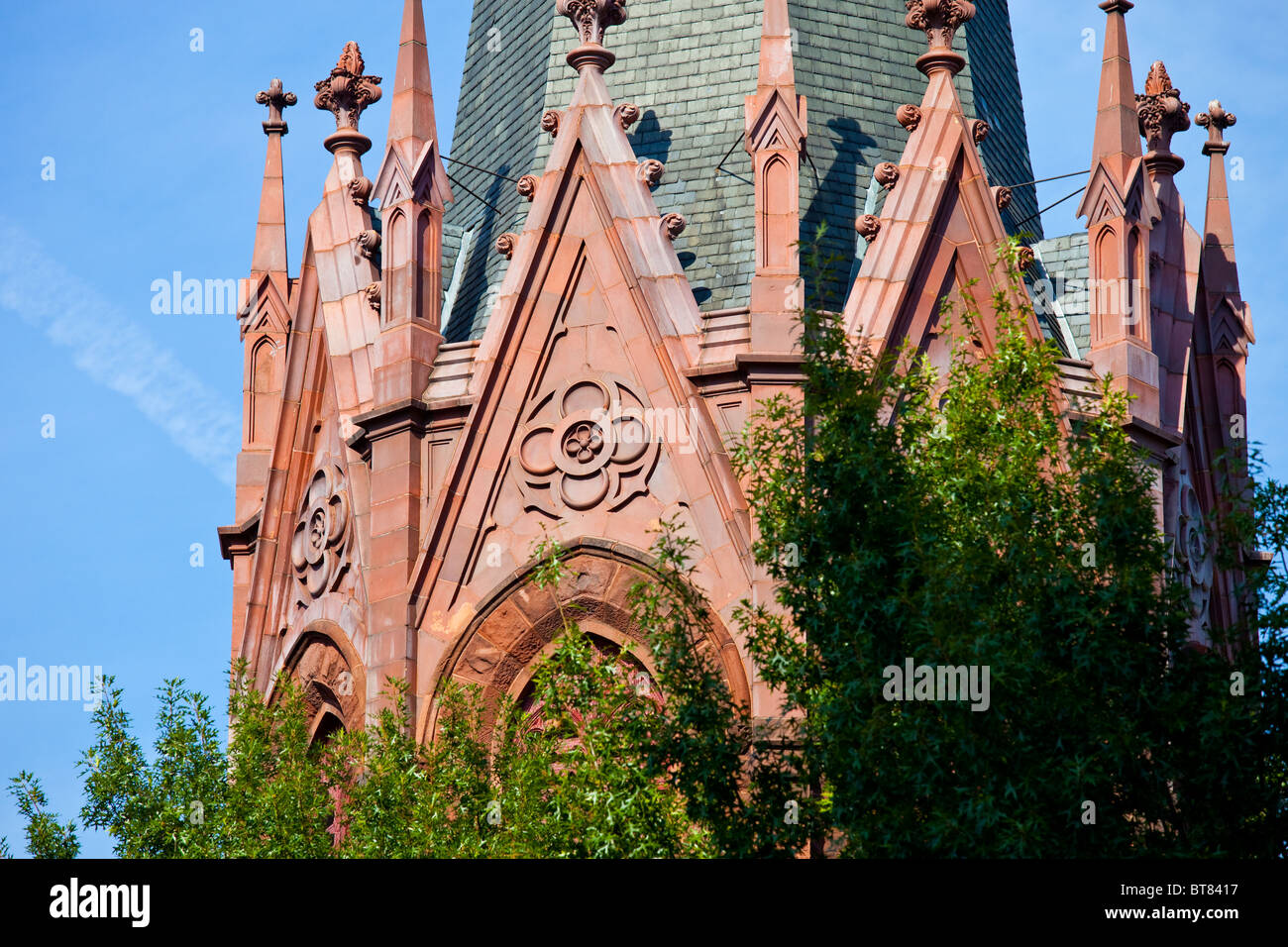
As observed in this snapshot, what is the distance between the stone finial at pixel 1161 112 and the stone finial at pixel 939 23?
9.31ft

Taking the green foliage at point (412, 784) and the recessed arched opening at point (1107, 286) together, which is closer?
the green foliage at point (412, 784)

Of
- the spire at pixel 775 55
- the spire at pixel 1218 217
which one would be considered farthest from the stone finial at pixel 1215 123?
the spire at pixel 775 55

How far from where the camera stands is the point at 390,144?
32.0 meters

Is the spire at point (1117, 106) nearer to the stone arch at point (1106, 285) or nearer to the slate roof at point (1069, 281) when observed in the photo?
the stone arch at point (1106, 285)

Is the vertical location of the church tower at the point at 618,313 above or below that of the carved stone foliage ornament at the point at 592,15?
below

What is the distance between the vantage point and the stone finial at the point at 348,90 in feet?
108

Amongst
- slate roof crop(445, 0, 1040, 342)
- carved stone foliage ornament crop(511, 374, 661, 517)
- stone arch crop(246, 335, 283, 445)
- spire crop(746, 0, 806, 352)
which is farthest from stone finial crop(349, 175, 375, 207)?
spire crop(746, 0, 806, 352)

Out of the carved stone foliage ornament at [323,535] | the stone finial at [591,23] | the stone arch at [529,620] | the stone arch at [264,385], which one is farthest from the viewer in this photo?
the stone arch at [264,385]

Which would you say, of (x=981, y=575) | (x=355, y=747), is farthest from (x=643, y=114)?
(x=981, y=575)

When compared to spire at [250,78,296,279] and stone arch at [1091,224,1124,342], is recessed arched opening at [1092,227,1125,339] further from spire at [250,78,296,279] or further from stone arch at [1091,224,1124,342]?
spire at [250,78,296,279]

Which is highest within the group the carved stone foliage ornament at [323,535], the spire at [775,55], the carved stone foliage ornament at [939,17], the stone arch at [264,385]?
the carved stone foliage ornament at [939,17]

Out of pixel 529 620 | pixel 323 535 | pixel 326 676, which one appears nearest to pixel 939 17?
pixel 529 620

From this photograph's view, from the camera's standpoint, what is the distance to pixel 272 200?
119 ft
